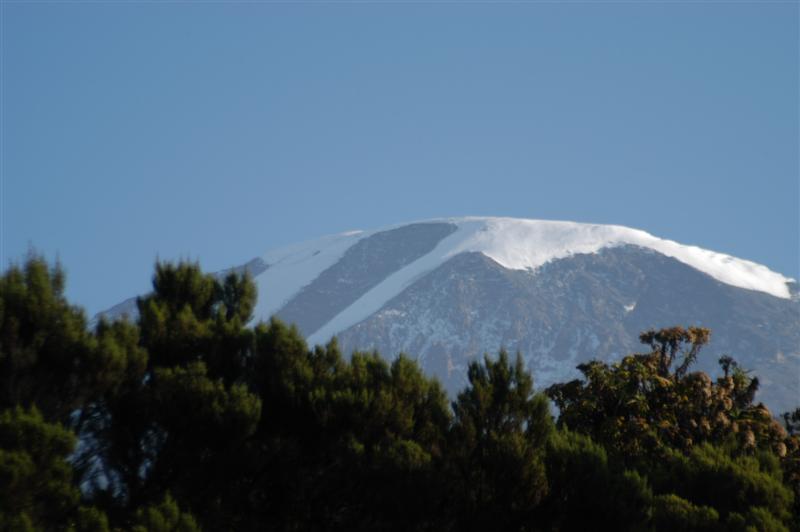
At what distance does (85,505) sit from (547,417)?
1046cm

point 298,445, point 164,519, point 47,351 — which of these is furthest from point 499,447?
point 47,351

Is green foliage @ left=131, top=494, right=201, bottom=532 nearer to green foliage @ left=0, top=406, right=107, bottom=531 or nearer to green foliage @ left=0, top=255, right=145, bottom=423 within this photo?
green foliage @ left=0, top=406, right=107, bottom=531

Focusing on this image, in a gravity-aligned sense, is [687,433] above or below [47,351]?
below

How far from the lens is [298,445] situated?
90.2 feet

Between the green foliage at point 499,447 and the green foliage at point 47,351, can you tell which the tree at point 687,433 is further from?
the green foliage at point 47,351

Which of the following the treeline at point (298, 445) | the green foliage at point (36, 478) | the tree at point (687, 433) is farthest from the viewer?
the tree at point (687, 433)

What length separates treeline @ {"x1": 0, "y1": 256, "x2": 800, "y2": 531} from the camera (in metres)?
25.3

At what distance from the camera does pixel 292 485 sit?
27.1 meters

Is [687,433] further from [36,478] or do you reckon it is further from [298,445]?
[36,478]

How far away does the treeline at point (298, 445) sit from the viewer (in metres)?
25.3

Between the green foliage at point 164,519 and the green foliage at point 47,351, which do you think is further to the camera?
the green foliage at point 47,351

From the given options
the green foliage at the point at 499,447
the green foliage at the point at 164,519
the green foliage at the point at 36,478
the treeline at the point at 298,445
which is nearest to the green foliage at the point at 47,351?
the treeline at the point at 298,445

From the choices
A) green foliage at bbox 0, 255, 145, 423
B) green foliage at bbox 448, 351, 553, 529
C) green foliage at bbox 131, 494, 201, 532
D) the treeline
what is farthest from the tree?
green foliage at bbox 0, 255, 145, 423

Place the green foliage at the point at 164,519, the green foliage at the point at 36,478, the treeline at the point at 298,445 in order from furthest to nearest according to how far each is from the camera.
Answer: the treeline at the point at 298,445
the green foliage at the point at 164,519
the green foliage at the point at 36,478
